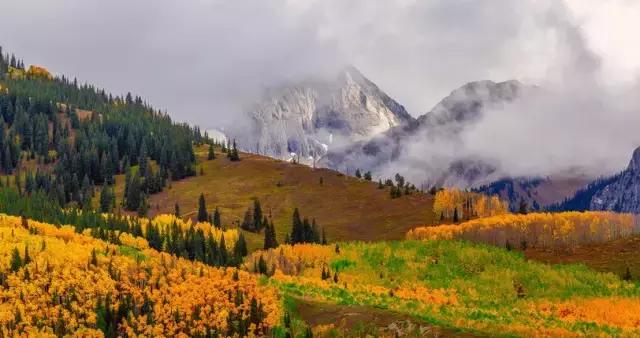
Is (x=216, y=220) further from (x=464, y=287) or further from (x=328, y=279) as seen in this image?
(x=464, y=287)

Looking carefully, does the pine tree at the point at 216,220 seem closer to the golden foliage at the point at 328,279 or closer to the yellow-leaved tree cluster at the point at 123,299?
the golden foliage at the point at 328,279

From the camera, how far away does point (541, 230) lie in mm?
154625

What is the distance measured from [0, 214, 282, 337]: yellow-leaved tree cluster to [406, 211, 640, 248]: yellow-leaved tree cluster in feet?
249

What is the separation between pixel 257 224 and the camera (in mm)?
192750

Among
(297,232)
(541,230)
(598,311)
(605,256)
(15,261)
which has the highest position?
(297,232)

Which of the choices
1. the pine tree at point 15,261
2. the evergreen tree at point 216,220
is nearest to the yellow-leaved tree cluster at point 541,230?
the evergreen tree at point 216,220

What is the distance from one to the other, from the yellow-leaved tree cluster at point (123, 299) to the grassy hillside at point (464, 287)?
6.10 meters

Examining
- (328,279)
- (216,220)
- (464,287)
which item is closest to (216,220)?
(216,220)

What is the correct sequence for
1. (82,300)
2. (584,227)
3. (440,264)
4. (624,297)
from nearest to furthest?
(82,300) → (624,297) → (440,264) → (584,227)

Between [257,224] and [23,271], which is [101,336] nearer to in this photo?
[23,271]

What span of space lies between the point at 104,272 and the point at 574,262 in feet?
249

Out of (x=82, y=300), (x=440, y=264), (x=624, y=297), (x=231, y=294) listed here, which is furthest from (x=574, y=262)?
(x=82, y=300)

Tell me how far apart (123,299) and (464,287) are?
169 ft

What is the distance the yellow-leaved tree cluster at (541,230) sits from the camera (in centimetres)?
14562
